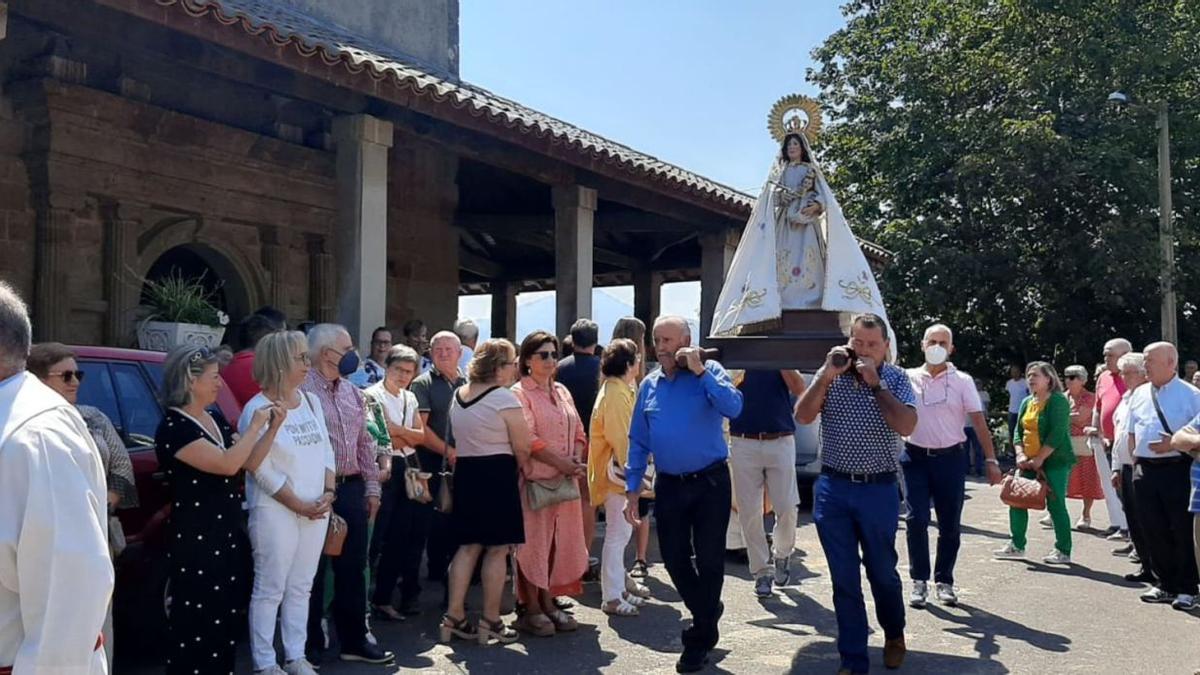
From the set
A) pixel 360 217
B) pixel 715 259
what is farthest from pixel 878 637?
pixel 715 259

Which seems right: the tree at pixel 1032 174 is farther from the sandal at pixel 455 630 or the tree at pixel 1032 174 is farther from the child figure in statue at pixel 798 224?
the sandal at pixel 455 630

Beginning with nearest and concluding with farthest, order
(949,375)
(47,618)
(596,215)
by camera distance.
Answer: (47,618) → (949,375) → (596,215)

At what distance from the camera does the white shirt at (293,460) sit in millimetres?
4922

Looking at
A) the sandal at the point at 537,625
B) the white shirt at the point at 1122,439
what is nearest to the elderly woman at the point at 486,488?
the sandal at the point at 537,625

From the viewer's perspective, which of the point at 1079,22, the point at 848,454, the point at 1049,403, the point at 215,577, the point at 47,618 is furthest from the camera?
the point at 1079,22

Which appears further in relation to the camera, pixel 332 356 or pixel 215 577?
pixel 332 356

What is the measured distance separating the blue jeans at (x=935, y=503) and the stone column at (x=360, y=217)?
4.79 metres

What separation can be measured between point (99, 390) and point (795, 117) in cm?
532

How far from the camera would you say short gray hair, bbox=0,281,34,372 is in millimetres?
2375

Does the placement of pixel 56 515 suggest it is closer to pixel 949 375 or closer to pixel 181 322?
pixel 949 375

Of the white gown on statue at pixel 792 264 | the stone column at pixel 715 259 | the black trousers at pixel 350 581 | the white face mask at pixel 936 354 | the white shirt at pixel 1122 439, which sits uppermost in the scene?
the stone column at pixel 715 259

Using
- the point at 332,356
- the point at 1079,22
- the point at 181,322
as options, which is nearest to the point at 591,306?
the point at 181,322

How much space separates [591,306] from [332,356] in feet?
22.5

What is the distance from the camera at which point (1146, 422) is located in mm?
7410
